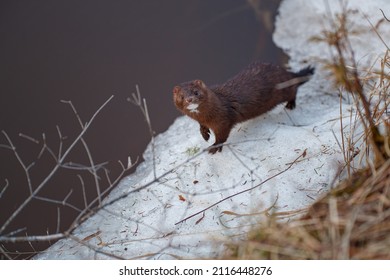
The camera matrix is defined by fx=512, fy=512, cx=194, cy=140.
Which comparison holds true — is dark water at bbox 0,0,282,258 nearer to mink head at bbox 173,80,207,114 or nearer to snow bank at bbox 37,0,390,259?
snow bank at bbox 37,0,390,259

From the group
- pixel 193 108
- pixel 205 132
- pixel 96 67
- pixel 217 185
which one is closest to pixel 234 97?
pixel 205 132

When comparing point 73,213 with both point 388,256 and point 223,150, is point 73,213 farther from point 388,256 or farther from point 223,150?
point 388,256

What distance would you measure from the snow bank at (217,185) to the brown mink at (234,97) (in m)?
0.15

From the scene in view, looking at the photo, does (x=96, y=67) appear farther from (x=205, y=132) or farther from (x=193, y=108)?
(x=193, y=108)

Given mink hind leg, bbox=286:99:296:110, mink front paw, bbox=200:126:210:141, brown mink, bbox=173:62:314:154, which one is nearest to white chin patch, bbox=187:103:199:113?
brown mink, bbox=173:62:314:154

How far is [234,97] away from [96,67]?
157cm

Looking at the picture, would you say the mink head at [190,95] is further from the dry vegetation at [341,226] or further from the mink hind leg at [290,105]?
the dry vegetation at [341,226]

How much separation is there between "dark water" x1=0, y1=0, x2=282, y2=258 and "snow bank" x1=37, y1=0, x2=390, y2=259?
344 mm

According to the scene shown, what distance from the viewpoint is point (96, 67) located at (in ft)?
16.0

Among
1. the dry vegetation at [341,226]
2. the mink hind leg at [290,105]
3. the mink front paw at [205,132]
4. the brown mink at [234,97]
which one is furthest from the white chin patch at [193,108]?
the dry vegetation at [341,226]

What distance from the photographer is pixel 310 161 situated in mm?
3389

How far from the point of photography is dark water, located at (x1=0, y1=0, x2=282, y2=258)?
159 inches
